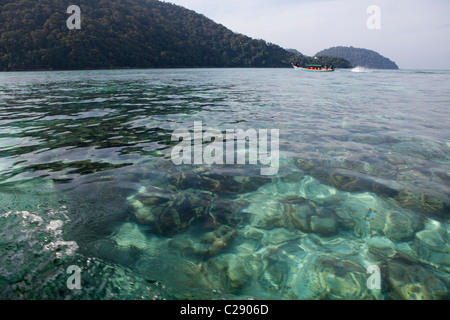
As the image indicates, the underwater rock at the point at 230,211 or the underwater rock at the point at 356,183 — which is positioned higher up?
the underwater rock at the point at 356,183

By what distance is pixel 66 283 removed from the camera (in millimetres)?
2654

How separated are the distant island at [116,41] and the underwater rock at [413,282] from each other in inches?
3956

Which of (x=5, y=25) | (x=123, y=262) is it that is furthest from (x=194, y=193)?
(x=5, y=25)

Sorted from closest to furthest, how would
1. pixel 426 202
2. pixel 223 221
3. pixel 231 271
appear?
pixel 231 271
pixel 223 221
pixel 426 202

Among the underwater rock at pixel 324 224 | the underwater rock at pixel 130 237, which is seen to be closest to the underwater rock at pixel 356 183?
the underwater rock at pixel 324 224

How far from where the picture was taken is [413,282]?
287cm

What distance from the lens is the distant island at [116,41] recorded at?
78.5m

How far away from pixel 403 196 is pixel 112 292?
5312 mm

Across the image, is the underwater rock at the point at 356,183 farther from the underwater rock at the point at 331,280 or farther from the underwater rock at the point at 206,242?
the underwater rock at the point at 206,242

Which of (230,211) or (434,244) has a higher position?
(230,211)

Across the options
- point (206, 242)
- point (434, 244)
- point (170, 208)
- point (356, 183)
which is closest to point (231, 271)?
point (206, 242)

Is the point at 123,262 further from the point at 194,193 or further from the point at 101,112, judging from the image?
the point at 101,112

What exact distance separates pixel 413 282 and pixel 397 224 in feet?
4.22

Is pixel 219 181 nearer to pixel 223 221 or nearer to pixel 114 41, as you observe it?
pixel 223 221
